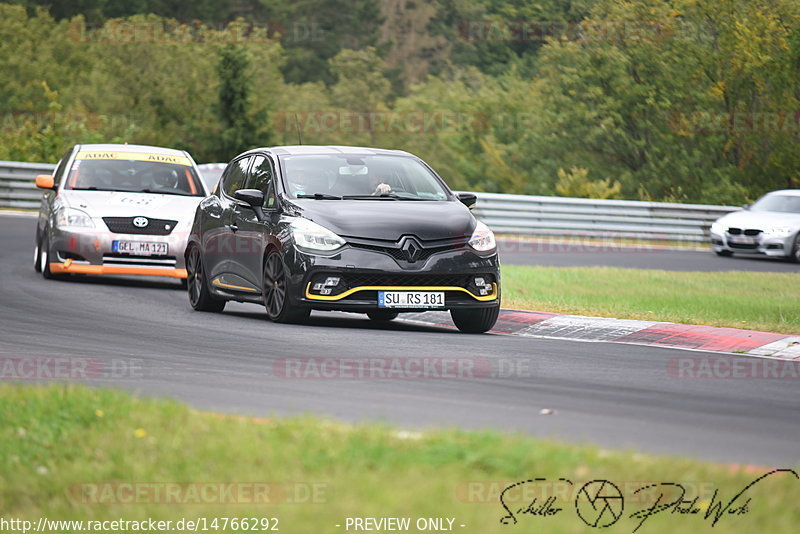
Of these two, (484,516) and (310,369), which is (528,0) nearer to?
(310,369)

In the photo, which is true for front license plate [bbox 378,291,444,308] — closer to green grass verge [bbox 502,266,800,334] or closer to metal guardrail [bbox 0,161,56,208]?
A: green grass verge [bbox 502,266,800,334]

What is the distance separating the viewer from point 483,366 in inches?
388

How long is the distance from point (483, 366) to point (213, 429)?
3576mm

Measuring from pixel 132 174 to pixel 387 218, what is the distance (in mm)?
6812

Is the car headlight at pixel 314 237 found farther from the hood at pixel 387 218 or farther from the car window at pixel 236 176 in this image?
the car window at pixel 236 176

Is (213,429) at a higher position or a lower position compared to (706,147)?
higher

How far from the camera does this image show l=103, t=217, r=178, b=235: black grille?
16766 mm

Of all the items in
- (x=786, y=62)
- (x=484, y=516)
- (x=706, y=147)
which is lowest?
(x=706, y=147)

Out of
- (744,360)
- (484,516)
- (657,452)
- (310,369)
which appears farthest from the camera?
(744,360)

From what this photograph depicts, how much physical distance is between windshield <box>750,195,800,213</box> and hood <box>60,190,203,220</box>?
54.2 ft

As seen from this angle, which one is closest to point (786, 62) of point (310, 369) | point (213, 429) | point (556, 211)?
point (556, 211)

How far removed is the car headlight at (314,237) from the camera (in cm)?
1217
